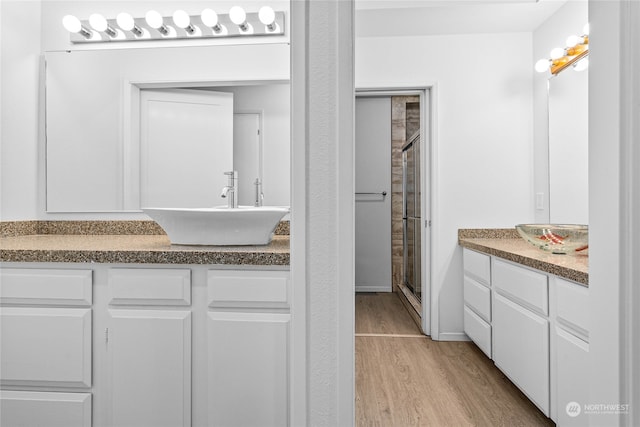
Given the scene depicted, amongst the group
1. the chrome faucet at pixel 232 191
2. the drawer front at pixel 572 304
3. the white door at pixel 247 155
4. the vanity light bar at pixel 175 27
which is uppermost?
the vanity light bar at pixel 175 27

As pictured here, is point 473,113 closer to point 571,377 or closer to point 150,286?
point 571,377

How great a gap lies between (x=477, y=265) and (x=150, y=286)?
6.22ft

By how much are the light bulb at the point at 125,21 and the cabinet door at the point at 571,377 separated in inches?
98.3

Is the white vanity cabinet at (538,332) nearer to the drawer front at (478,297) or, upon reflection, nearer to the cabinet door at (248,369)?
the drawer front at (478,297)

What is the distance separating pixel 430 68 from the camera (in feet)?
9.02

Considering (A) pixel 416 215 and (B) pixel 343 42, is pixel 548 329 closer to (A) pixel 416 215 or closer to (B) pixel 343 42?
(B) pixel 343 42

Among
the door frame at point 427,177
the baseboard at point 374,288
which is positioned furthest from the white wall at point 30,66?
the baseboard at point 374,288

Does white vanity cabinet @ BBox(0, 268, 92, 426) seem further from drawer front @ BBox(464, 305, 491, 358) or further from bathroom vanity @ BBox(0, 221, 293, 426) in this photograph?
drawer front @ BBox(464, 305, 491, 358)

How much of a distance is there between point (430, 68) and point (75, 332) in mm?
2580

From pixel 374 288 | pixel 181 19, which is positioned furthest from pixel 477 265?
pixel 181 19

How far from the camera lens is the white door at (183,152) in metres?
2.09

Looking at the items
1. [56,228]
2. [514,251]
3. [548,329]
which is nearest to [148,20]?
[56,228]

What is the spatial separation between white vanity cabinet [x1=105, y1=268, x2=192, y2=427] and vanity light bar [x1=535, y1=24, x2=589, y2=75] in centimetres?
230

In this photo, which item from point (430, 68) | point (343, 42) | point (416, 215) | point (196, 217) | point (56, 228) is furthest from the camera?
point (416, 215)
